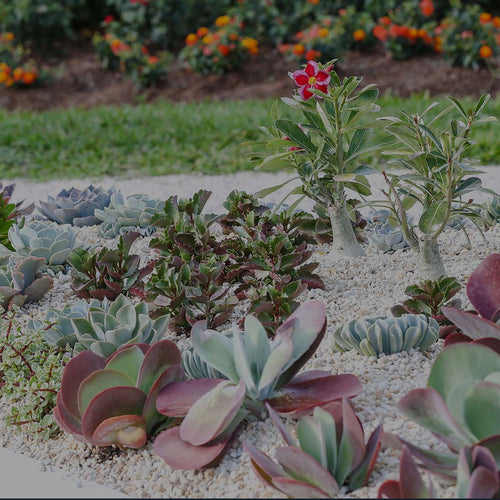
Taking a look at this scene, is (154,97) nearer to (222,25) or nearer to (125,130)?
(222,25)

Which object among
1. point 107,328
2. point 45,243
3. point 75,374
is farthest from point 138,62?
point 75,374

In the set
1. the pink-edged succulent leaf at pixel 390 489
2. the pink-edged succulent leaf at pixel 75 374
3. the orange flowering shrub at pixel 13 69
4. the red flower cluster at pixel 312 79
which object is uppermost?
the red flower cluster at pixel 312 79

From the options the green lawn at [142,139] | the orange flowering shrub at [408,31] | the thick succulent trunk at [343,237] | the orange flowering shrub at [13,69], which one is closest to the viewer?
the thick succulent trunk at [343,237]

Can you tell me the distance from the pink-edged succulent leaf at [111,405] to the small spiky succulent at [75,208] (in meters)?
2.13

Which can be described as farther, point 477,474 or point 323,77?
point 323,77

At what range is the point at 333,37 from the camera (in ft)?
29.7

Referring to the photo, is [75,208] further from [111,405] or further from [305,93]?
[111,405]

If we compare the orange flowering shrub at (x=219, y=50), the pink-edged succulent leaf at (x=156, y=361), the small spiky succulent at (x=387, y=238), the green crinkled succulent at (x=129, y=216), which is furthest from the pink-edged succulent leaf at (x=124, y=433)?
the orange flowering shrub at (x=219, y=50)

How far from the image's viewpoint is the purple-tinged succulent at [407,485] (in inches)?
61.9

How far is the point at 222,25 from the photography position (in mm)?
9398

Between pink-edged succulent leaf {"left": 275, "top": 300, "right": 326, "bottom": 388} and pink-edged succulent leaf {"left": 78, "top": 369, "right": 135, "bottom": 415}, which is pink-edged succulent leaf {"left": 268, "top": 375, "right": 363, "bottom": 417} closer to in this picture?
pink-edged succulent leaf {"left": 275, "top": 300, "right": 326, "bottom": 388}

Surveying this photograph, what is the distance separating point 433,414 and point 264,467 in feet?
1.31

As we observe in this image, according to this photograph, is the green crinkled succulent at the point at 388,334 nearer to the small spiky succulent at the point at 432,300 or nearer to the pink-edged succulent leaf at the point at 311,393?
the small spiky succulent at the point at 432,300

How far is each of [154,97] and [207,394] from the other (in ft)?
24.9
